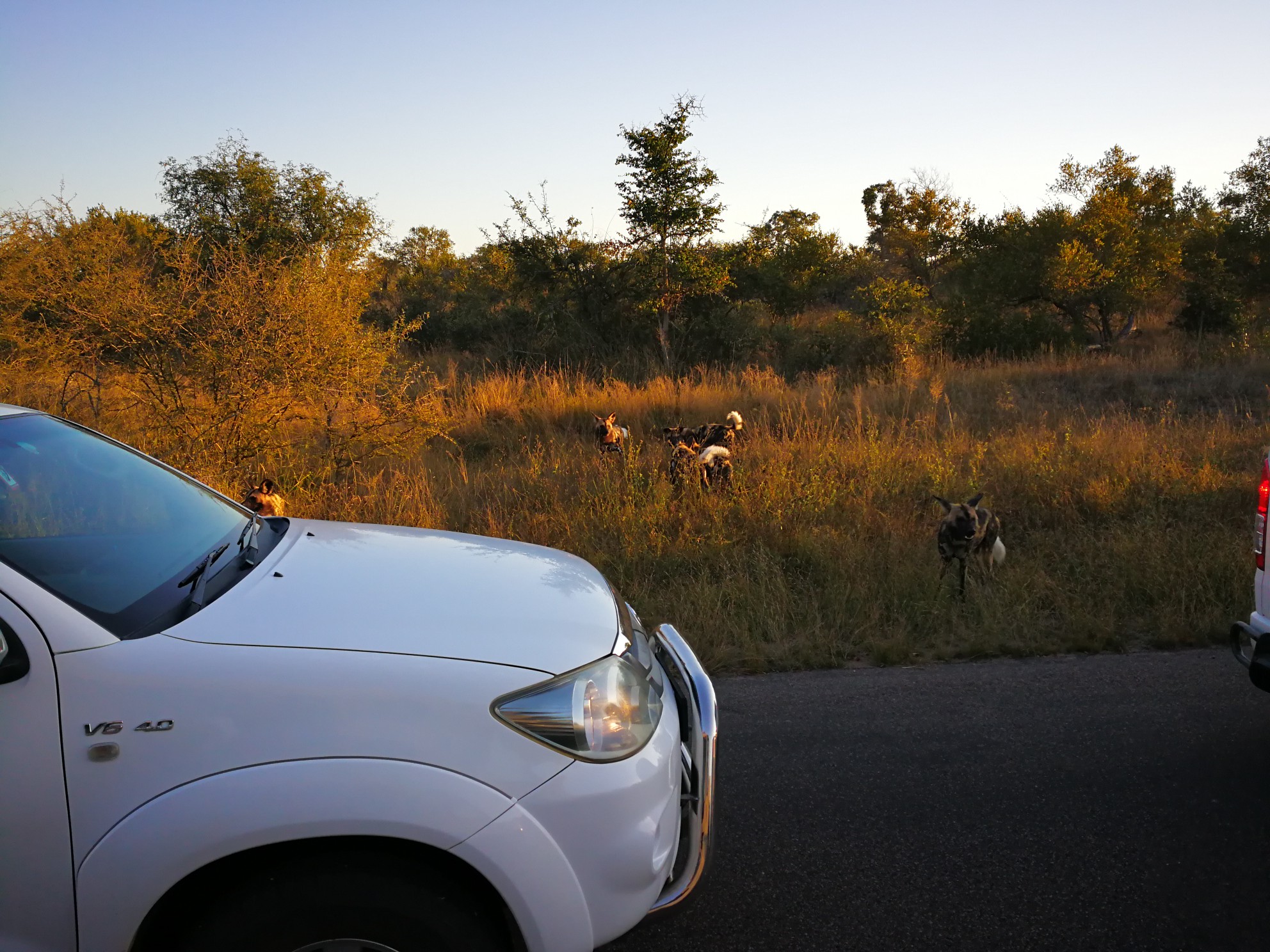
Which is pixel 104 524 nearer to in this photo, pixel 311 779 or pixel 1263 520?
pixel 311 779

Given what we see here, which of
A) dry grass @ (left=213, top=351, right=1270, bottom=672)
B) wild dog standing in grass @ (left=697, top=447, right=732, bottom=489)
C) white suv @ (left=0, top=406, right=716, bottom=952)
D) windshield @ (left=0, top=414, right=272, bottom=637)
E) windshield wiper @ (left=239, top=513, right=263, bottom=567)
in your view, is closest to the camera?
white suv @ (left=0, top=406, right=716, bottom=952)

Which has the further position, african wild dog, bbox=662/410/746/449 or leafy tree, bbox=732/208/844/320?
leafy tree, bbox=732/208/844/320

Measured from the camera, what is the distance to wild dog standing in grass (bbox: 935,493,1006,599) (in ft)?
18.7

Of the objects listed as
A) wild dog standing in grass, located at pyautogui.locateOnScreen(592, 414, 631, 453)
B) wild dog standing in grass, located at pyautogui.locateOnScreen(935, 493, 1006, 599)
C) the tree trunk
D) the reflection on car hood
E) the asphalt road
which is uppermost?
the tree trunk

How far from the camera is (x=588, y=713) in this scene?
6.59 ft

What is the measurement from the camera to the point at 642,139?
15.1 metres

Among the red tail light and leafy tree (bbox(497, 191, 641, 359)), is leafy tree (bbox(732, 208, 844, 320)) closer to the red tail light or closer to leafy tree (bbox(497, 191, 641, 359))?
leafy tree (bbox(497, 191, 641, 359))

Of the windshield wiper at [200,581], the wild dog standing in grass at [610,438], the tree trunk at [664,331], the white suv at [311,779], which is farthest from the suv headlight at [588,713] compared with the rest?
the tree trunk at [664,331]

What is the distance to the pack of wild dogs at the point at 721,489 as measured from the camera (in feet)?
18.8

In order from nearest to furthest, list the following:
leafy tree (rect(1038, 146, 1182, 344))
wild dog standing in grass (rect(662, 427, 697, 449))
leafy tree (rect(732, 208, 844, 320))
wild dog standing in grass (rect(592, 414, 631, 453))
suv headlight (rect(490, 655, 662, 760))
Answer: suv headlight (rect(490, 655, 662, 760)) < wild dog standing in grass (rect(662, 427, 697, 449)) < wild dog standing in grass (rect(592, 414, 631, 453)) < leafy tree (rect(1038, 146, 1182, 344)) < leafy tree (rect(732, 208, 844, 320))

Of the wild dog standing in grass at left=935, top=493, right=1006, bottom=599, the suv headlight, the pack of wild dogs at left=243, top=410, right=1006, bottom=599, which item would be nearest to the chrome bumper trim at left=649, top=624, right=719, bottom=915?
the suv headlight

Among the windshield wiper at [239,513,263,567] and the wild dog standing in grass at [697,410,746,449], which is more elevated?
the windshield wiper at [239,513,263,567]

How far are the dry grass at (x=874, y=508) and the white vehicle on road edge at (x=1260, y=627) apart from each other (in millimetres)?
1519

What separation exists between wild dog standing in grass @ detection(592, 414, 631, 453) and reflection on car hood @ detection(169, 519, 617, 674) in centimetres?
630
